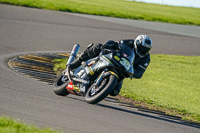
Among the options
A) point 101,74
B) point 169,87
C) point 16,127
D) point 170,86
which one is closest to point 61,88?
point 101,74

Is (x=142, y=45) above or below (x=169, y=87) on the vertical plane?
above

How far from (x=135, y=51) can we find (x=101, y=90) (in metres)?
1.18

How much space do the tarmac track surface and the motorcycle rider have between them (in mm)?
703

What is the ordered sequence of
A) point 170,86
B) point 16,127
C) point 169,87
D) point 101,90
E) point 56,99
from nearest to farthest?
1. point 16,127
2. point 101,90
3. point 56,99
4. point 169,87
5. point 170,86

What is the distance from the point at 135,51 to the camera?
7945mm

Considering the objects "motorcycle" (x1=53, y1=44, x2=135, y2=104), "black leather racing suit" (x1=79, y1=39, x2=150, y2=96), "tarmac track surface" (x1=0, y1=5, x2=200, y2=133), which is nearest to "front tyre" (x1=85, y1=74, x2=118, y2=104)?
"motorcycle" (x1=53, y1=44, x2=135, y2=104)

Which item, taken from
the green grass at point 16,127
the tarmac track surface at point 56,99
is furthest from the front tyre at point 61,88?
the green grass at point 16,127

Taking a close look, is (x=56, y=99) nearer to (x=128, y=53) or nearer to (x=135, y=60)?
(x=128, y=53)

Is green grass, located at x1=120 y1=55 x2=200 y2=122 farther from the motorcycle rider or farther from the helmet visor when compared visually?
the helmet visor

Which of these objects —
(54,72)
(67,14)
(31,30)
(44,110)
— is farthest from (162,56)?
(44,110)

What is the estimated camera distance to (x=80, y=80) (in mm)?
7891

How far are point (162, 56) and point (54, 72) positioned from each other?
660 cm

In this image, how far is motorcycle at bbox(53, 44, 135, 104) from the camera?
24.0 ft

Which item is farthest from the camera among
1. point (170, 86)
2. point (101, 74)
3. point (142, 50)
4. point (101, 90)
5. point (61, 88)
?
point (170, 86)
